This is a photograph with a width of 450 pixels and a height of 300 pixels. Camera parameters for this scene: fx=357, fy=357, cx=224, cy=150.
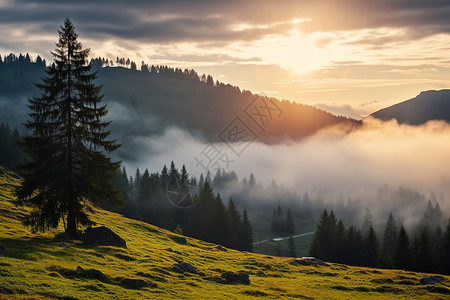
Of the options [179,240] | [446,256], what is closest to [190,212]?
[179,240]

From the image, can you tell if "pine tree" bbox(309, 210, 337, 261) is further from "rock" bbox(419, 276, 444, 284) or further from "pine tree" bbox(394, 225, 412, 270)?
"rock" bbox(419, 276, 444, 284)

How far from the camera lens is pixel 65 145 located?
41250 mm

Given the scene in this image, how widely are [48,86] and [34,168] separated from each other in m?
Result: 9.27

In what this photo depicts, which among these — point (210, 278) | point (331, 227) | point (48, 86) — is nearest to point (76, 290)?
point (210, 278)

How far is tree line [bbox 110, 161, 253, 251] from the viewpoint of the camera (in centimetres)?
9881

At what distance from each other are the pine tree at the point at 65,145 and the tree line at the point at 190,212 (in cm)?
5287

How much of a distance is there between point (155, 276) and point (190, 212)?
269ft

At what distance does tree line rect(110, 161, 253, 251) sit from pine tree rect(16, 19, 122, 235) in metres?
52.9

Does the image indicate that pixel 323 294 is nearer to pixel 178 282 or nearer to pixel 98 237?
pixel 178 282

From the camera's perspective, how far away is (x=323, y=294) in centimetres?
3916

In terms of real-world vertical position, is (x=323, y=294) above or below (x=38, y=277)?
below

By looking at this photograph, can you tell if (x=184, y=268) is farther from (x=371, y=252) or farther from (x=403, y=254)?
(x=371, y=252)

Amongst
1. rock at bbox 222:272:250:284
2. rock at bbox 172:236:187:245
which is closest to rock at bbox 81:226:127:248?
rock at bbox 222:272:250:284

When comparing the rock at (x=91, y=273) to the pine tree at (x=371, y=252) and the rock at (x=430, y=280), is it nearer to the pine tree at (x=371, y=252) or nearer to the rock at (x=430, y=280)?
the rock at (x=430, y=280)
